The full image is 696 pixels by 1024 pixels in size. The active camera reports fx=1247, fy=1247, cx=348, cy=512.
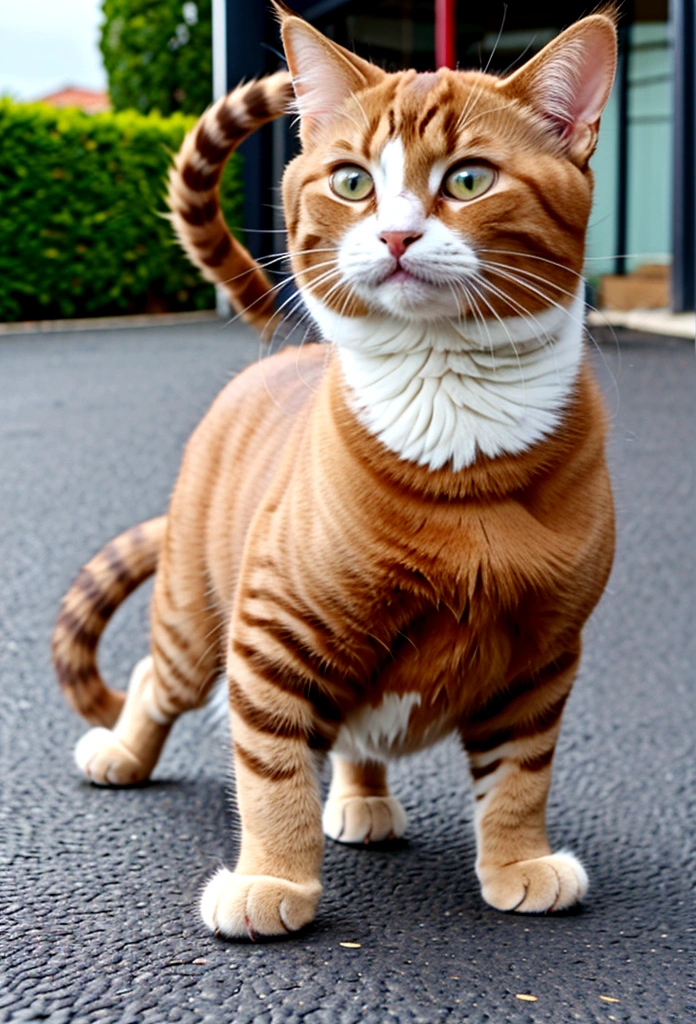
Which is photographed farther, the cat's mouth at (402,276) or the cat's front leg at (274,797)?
the cat's front leg at (274,797)

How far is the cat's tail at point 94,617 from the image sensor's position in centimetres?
230

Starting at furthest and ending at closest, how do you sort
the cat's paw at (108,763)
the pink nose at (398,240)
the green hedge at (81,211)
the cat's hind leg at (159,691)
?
the green hedge at (81,211)
the cat's paw at (108,763)
the cat's hind leg at (159,691)
the pink nose at (398,240)

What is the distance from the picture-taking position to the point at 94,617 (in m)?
2.30

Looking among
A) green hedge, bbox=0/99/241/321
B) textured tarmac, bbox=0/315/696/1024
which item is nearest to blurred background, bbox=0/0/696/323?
green hedge, bbox=0/99/241/321

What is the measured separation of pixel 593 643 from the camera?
2979 millimetres

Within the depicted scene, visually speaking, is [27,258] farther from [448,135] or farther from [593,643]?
[448,135]

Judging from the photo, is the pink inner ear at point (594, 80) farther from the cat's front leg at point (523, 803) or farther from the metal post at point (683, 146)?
the metal post at point (683, 146)

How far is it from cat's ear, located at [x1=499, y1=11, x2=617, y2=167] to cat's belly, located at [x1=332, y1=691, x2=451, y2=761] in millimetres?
726

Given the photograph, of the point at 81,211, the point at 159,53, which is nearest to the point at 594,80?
the point at 81,211

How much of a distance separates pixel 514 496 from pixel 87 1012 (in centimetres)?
76

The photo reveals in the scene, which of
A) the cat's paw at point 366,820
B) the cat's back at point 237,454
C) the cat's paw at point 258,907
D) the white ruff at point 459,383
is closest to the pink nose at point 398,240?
the white ruff at point 459,383

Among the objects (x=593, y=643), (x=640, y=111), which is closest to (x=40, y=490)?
(x=593, y=643)

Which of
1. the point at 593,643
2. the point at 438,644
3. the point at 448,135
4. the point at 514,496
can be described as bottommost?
the point at 593,643

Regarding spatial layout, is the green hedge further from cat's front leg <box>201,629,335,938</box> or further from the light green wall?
cat's front leg <box>201,629,335,938</box>
